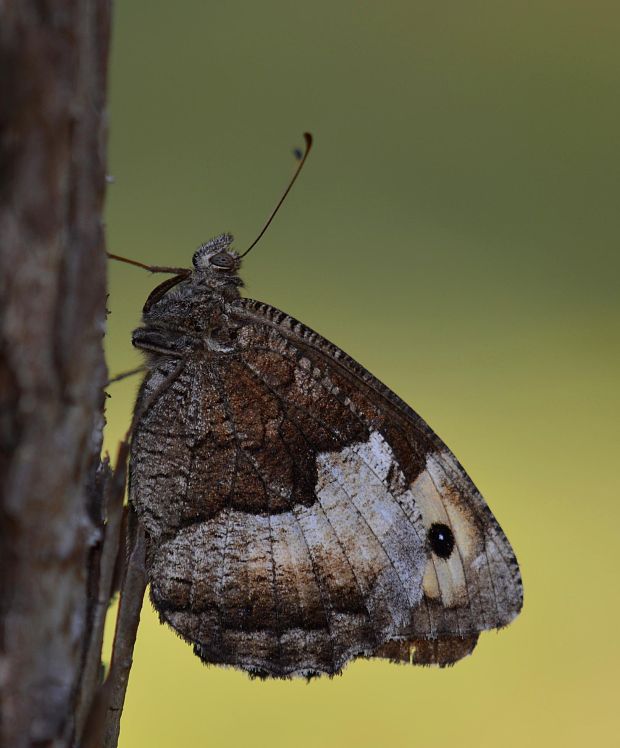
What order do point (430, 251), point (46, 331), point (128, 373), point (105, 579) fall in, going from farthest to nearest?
point (430, 251) → point (128, 373) → point (105, 579) → point (46, 331)

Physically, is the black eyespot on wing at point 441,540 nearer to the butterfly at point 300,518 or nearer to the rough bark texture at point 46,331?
the butterfly at point 300,518

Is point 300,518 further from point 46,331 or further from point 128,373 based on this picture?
point 46,331

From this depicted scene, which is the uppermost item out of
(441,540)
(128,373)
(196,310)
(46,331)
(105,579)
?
(196,310)

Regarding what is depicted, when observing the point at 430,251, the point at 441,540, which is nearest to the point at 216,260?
the point at 441,540

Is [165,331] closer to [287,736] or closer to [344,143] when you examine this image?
[287,736]

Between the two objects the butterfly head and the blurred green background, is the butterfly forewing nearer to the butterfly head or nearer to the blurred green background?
the butterfly head

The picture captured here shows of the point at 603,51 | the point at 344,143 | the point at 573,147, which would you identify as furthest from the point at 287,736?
the point at 603,51
